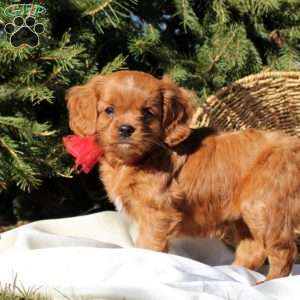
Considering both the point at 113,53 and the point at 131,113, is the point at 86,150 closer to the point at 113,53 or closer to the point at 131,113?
the point at 131,113

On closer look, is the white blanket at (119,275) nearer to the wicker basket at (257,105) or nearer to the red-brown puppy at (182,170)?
the red-brown puppy at (182,170)

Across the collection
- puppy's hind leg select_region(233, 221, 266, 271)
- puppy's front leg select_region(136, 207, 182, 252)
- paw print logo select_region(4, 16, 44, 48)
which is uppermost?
paw print logo select_region(4, 16, 44, 48)

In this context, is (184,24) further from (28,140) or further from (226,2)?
(28,140)

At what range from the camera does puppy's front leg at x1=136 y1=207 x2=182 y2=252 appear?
3.53 metres

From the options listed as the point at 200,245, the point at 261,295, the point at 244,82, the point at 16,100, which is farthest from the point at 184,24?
the point at 261,295

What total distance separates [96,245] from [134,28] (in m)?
1.79

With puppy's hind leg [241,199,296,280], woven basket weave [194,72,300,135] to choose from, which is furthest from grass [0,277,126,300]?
woven basket weave [194,72,300,135]

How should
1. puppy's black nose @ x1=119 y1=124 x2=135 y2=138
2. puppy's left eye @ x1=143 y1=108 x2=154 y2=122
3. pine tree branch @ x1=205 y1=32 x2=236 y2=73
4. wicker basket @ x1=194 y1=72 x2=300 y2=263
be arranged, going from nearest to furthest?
puppy's black nose @ x1=119 y1=124 x2=135 y2=138
puppy's left eye @ x1=143 y1=108 x2=154 y2=122
wicker basket @ x1=194 y1=72 x2=300 y2=263
pine tree branch @ x1=205 y1=32 x2=236 y2=73

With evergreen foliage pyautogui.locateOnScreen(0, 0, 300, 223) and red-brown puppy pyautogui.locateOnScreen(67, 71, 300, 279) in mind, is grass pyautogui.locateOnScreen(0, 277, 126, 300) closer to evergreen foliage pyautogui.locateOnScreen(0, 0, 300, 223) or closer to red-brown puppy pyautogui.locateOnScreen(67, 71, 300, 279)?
red-brown puppy pyautogui.locateOnScreen(67, 71, 300, 279)

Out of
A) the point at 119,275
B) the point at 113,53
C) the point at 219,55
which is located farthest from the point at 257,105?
the point at 119,275

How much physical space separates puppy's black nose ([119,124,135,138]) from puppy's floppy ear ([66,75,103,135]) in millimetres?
258

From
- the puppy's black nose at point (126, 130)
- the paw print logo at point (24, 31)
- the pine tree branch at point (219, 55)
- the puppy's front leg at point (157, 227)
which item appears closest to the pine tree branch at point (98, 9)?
the paw print logo at point (24, 31)

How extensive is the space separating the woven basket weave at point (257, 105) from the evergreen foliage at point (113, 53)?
285mm

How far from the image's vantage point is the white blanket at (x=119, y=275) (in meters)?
3.07
